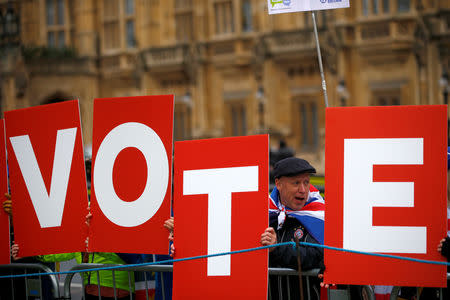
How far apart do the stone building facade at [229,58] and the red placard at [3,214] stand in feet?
49.2

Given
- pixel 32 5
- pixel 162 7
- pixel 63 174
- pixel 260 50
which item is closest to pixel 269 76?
pixel 260 50

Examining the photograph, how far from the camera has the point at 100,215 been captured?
4.46m

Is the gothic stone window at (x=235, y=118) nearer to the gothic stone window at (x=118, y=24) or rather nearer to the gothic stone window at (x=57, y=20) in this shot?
the gothic stone window at (x=118, y=24)

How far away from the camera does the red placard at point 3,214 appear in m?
4.89

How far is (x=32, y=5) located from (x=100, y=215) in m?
23.2

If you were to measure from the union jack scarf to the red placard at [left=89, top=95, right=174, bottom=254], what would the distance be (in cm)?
68

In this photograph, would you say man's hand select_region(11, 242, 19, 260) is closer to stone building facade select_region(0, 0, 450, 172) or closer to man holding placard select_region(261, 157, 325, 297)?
man holding placard select_region(261, 157, 325, 297)

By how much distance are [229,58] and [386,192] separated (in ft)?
61.9

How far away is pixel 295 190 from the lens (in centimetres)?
426

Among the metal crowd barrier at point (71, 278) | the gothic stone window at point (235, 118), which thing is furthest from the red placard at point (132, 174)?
the gothic stone window at point (235, 118)

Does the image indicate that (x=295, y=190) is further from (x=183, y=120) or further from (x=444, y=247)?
(x=183, y=120)

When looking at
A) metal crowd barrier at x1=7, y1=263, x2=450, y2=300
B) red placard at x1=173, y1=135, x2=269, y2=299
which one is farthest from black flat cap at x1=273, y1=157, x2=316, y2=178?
metal crowd barrier at x1=7, y1=263, x2=450, y2=300

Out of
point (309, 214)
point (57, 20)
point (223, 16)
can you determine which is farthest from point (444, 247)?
point (57, 20)

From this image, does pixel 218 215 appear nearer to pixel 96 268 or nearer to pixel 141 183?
pixel 141 183
